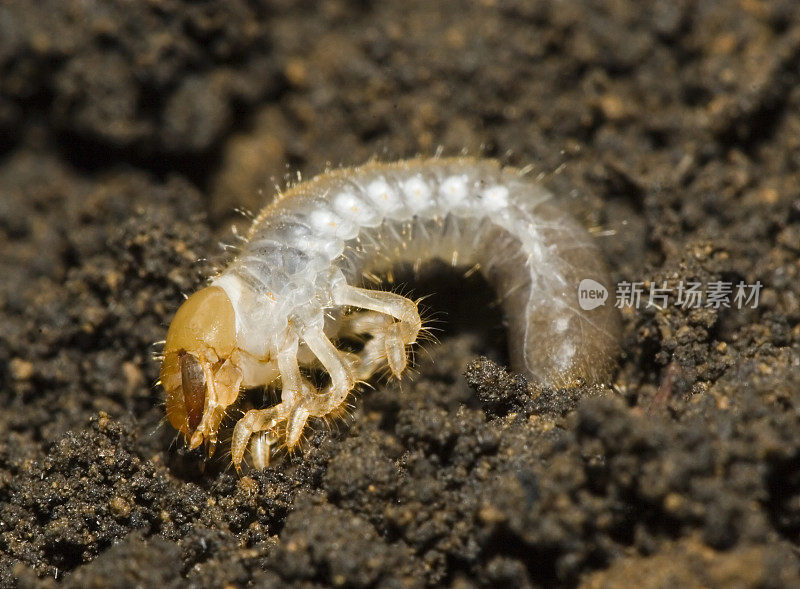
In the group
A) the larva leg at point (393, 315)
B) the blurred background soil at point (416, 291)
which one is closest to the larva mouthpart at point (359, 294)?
the larva leg at point (393, 315)

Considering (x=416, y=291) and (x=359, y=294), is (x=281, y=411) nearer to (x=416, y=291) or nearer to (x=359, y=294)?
(x=359, y=294)

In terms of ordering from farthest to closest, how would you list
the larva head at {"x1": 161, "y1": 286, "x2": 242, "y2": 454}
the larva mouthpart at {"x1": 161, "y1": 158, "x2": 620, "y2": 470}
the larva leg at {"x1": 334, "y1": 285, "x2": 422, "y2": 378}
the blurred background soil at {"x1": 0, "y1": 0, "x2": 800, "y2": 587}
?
the larva leg at {"x1": 334, "y1": 285, "x2": 422, "y2": 378}, the larva mouthpart at {"x1": 161, "y1": 158, "x2": 620, "y2": 470}, the larva head at {"x1": 161, "y1": 286, "x2": 242, "y2": 454}, the blurred background soil at {"x1": 0, "y1": 0, "x2": 800, "y2": 587}

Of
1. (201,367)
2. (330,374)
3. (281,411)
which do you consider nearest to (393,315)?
(330,374)

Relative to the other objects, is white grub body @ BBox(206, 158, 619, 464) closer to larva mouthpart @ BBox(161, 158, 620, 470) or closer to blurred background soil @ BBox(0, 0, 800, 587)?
larva mouthpart @ BBox(161, 158, 620, 470)

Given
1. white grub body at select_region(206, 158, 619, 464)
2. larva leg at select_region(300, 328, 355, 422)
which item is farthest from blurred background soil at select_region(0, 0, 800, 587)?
white grub body at select_region(206, 158, 619, 464)

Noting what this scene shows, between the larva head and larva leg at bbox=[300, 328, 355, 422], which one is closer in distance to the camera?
the larva head

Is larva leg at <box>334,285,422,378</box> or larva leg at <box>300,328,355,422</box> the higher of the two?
larva leg at <box>334,285,422,378</box>

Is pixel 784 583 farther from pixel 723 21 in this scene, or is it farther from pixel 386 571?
pixel 723 21

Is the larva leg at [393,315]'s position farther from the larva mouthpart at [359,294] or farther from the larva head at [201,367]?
the larva head at [201,367]
